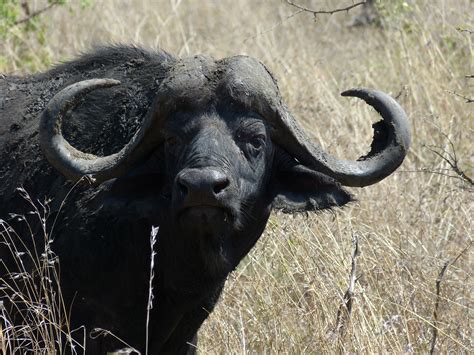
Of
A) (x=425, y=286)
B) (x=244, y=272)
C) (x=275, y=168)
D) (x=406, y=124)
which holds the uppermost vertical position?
(x=406, y=124)

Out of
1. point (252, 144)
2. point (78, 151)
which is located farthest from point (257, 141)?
point (78, 151)

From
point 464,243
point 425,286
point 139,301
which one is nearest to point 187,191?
point 139,301

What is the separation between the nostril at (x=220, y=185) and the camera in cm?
483

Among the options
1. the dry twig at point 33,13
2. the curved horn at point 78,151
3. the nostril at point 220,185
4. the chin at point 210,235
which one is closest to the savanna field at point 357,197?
the dry twig at point 33,13

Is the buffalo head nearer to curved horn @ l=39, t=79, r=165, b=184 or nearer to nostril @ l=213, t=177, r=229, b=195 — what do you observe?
curved horn @ l=39, t=79, r=165, b=184

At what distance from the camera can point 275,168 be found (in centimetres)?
561

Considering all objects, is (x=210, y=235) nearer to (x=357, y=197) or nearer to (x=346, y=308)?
(x=346, y=308)

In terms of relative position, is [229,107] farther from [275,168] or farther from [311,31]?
[311,31]

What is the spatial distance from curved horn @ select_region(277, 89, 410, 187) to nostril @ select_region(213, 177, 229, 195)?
70cm

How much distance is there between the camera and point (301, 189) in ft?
18.5

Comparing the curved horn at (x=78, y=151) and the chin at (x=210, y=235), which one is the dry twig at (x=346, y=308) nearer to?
the chin at (x=210, y=235)

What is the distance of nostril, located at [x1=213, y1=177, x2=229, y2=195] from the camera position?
15.8 ft

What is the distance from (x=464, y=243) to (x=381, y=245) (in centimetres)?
64

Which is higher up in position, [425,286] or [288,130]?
[288,130]
